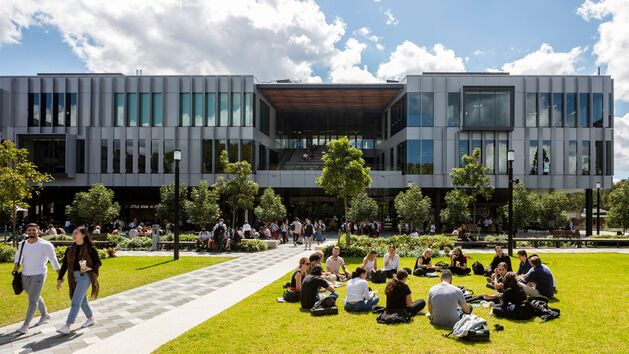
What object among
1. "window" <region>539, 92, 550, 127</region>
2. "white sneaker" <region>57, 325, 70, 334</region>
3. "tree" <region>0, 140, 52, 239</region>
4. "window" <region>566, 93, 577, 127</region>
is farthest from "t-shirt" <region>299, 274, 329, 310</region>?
"window" <region>566, 93, 577, 127</region>

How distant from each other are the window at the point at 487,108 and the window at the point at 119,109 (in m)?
32.6

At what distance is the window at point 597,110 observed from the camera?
137 ft

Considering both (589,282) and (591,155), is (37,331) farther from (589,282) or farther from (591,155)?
(591,155)

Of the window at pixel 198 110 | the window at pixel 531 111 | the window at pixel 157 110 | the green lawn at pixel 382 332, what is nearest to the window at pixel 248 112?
the window at pixel 198 110

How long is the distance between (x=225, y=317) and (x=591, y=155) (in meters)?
43.1

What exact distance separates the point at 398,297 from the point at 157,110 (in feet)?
127

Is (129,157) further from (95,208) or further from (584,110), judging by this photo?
(584,110)

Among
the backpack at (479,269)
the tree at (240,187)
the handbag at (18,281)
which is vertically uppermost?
the tree at (240,187)

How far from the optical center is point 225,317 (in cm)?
956

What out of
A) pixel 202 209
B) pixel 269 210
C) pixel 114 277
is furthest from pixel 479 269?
pixel 269 210

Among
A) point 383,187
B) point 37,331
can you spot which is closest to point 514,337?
point 37,331

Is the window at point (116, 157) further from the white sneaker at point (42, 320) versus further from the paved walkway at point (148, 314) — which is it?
the white sneaker at point (42, 320)

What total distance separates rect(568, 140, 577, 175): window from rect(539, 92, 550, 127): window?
2.89 metres

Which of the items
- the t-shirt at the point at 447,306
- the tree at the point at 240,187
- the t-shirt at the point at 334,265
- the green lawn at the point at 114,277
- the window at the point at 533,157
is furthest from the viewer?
the window at the point at 533,157
